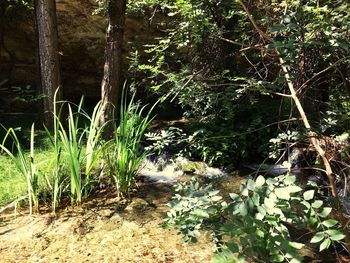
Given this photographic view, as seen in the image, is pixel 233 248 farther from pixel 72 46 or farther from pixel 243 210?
pixel 72 46

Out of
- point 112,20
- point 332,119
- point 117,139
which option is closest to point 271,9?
point 332,119

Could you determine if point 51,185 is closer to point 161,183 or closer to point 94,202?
point 94,202

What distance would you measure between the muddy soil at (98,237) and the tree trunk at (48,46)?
1.81m

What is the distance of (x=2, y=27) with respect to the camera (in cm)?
603

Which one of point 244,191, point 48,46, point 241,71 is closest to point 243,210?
point 244,191

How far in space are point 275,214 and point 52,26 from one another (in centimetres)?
385

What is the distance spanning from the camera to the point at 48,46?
421 centimetres

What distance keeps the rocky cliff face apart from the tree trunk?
6.74 feet

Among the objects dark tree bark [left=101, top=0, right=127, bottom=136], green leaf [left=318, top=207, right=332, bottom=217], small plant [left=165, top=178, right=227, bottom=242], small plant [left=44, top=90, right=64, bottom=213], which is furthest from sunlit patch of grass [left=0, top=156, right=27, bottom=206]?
green leaf [left=318, top=207, right=332, bottom=217]

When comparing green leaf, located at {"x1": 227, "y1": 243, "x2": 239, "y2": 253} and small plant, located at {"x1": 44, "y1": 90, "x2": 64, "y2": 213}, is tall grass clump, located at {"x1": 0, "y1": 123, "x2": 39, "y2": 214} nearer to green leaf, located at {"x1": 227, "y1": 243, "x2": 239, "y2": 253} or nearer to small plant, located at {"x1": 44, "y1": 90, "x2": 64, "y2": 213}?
small plant, located at {"x1": 44, "y1": 90, "x2": 64, "y2": 213}

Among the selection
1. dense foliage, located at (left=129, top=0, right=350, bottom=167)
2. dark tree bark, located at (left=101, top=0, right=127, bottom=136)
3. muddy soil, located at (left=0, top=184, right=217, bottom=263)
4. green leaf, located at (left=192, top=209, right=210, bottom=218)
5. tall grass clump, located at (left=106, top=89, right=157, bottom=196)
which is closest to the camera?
green leaf, located at (left=192, top=209, right=210, bottom=218)

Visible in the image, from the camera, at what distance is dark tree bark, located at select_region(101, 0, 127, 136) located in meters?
3.94

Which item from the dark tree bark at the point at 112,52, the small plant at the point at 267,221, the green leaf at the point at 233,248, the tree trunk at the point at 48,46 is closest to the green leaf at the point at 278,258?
the small plant at the point at 267,221

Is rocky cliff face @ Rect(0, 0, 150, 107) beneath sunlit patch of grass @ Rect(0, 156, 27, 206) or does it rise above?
above
